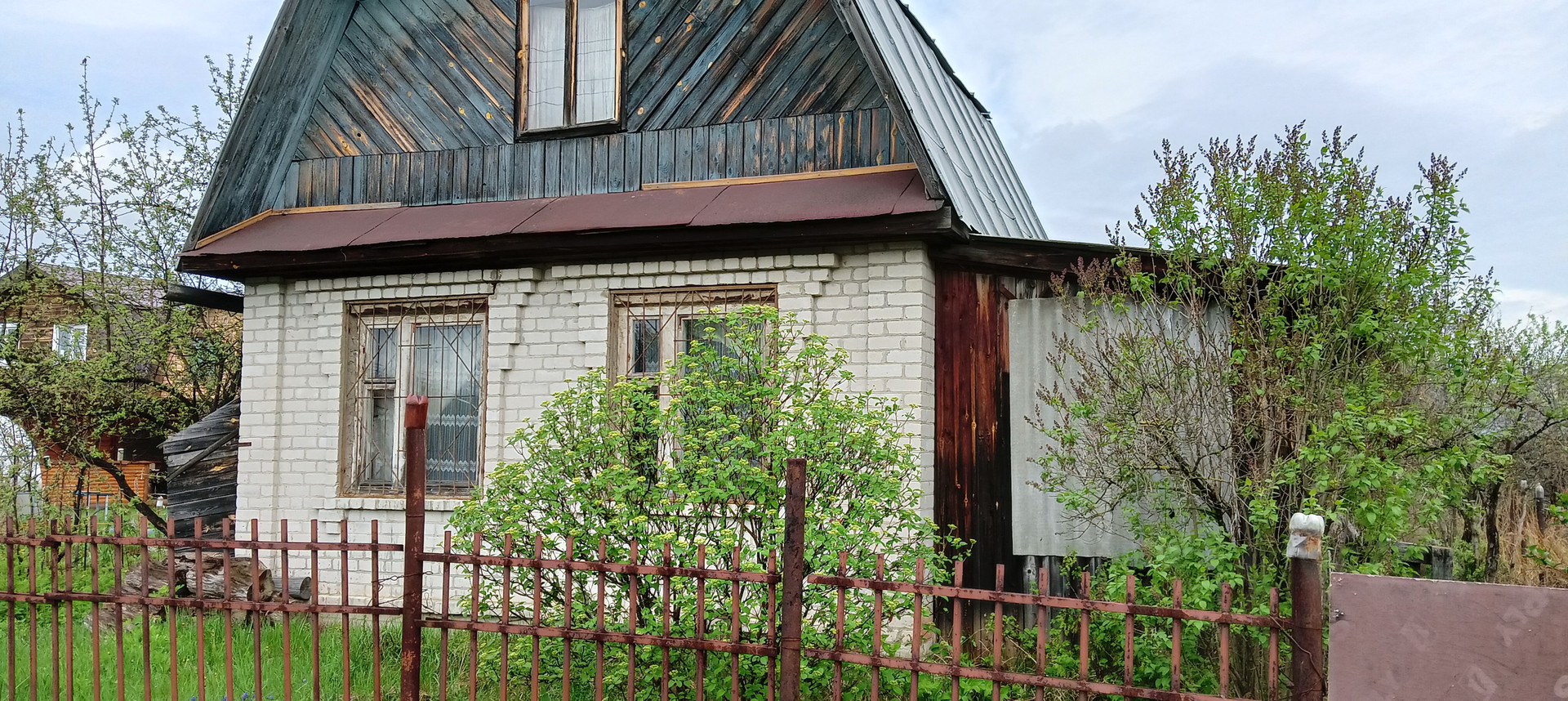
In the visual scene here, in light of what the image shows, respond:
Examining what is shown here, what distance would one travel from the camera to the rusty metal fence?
3770mm

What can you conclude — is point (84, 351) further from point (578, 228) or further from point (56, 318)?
point (578, 228)

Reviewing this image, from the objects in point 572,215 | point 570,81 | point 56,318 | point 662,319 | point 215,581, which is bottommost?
point 215,581

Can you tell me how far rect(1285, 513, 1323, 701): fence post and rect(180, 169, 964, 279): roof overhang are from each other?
3333mm

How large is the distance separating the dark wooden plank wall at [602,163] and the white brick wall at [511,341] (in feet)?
2.55

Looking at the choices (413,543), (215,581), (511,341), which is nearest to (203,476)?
(215,581)

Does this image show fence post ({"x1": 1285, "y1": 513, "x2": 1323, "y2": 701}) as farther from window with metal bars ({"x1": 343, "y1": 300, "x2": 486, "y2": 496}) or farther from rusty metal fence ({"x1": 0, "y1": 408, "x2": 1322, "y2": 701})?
window with metal bars ({"x1": 343, "y1": 300, "x2": 486, "y2": 496})

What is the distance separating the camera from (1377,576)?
3.16 m

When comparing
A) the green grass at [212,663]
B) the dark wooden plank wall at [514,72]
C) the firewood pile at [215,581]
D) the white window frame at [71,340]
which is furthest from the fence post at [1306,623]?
the white window frame at [71,340]

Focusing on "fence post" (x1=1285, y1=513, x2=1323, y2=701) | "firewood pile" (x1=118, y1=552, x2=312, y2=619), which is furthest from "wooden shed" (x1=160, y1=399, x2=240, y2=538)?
"fence post" (x1=1285, y1=513, x2=1323, y2=701)

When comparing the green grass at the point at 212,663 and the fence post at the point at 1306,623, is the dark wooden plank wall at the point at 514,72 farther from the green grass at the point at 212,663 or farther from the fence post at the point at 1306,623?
the fence post at the point at 1306,623

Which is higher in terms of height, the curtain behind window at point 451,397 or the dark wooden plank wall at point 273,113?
the dark wooden plank wall at point 273,113

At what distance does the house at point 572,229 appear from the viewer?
6652 millimetres

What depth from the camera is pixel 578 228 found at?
7039 millimetres

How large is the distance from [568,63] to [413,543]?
475 cm
